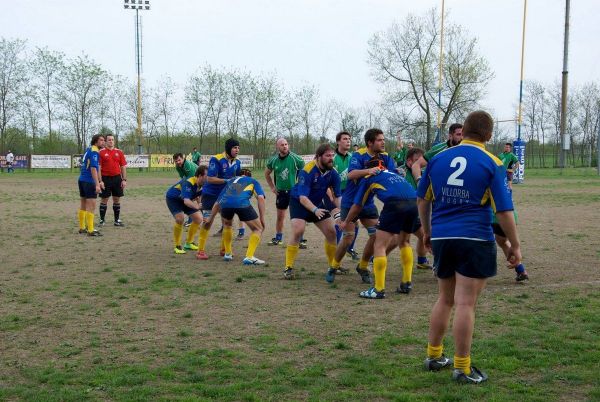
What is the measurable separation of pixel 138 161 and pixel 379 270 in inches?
1747

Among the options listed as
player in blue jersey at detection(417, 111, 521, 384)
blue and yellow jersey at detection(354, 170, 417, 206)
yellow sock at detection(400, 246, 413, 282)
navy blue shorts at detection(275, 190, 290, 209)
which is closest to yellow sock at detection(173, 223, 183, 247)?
navy blue shorts at detection(275, 190, 290, 209)

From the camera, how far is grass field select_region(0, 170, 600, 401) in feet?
14.4

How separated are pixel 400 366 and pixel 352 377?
1.54ft

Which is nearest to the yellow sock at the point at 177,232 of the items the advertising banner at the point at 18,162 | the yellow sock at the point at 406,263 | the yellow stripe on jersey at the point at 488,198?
the yellow sock at the point at 406,263

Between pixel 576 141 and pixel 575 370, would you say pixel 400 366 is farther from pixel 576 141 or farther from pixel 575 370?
pixel 576 141

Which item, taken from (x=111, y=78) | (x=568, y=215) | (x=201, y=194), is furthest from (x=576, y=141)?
(x=201, y=194)

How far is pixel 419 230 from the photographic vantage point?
834 centimetres

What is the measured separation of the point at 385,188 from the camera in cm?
716

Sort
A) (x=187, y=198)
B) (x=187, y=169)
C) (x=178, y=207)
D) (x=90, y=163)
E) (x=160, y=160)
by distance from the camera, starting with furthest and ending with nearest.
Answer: (x=160, y=160) → (x=90, y=163) → (x=187, y=169) → (x=178, y=207) → (x=187, y=198)

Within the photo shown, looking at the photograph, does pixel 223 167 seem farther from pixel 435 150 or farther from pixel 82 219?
→ pixel 82 219

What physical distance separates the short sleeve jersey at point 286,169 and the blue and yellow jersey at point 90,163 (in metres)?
3.91

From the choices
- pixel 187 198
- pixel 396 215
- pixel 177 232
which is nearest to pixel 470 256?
pixel 396 215

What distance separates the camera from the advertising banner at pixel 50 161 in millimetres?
47422

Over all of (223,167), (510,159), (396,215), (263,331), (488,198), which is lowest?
(263,331)
